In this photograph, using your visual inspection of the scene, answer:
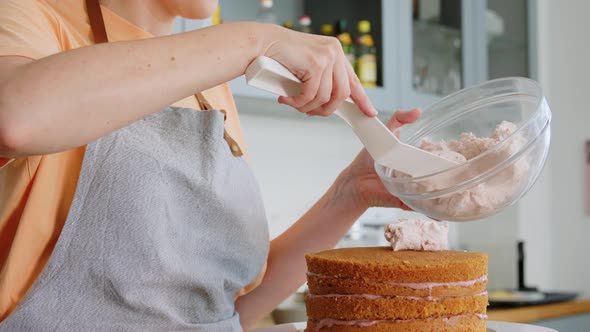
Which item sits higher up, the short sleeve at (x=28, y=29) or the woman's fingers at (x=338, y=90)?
the short sleeve at (x=28, y=29)

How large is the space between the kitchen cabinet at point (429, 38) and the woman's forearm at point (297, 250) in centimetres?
Result: 76

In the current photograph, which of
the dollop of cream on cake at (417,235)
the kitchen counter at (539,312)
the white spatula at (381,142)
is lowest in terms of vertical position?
the kitchen counter at (539,312)

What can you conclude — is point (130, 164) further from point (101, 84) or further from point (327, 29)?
point (327, 29)

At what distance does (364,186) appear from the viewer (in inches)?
44.3

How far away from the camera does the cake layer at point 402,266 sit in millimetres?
814

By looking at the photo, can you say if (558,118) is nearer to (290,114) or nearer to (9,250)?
(290,114)

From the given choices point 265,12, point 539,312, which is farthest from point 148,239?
point 539,312

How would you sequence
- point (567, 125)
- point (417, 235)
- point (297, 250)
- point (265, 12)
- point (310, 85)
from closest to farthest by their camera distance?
point (310, 85), point (417, 235), point (297, 250), point (265, 12), point (567, 125)

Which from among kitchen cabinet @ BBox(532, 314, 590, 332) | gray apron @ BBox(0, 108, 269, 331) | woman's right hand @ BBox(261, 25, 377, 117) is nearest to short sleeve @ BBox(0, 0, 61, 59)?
gray apron @ BBox(0, 108, 269, 331)

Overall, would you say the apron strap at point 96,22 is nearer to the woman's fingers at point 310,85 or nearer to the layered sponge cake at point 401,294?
the woman's fingers at point 310,85

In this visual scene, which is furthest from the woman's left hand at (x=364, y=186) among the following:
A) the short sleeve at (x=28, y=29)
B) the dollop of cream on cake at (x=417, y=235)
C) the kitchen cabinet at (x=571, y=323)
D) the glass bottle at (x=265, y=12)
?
the kitchen cabinet at (x=571, y=323)

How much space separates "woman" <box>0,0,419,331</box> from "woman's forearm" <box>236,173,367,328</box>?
0.10 metres

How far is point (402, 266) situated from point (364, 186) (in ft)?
1.06

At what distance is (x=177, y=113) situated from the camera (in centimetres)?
99
